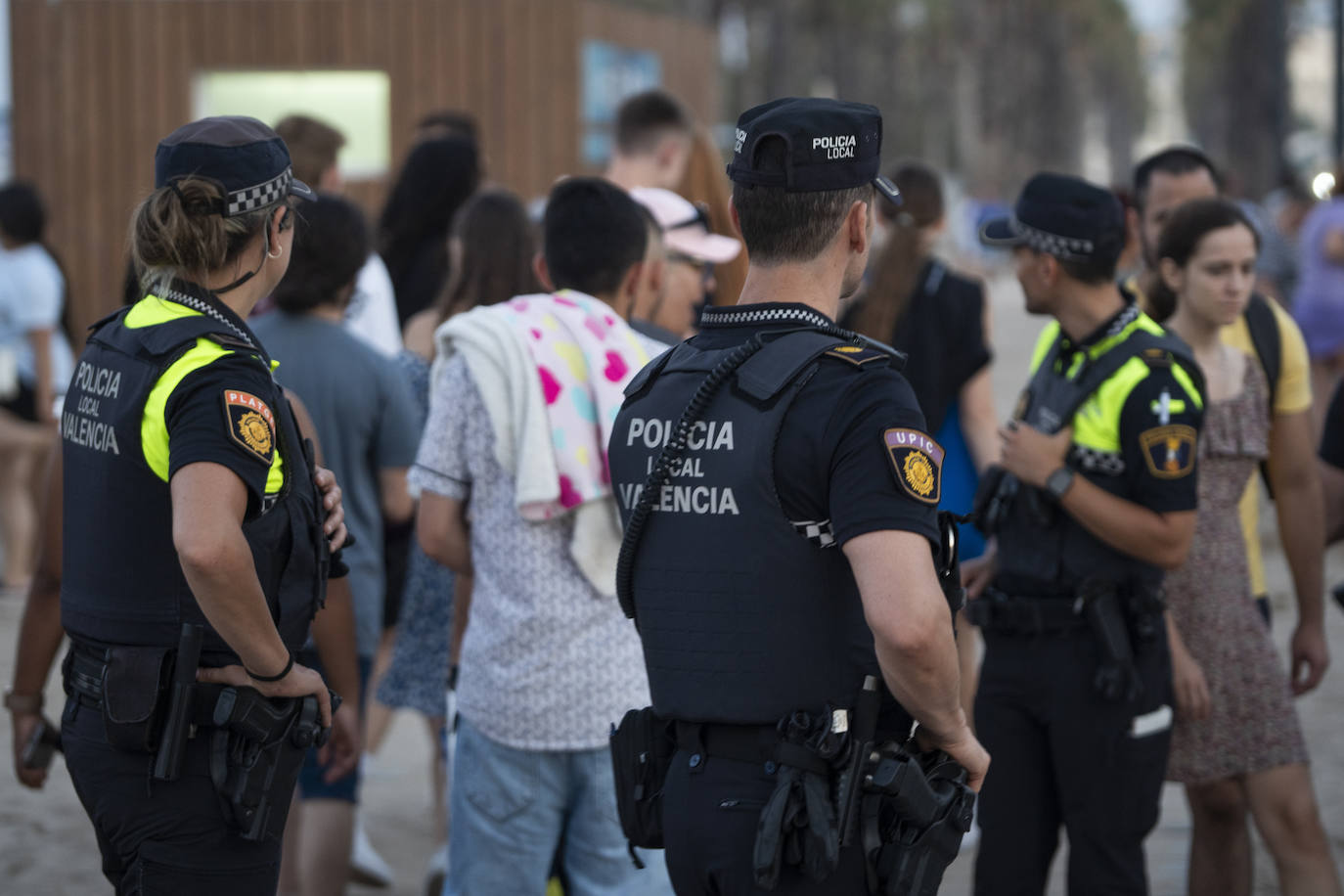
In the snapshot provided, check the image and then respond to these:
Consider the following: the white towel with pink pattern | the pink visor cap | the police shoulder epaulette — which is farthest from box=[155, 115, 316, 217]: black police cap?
the pink visor cap

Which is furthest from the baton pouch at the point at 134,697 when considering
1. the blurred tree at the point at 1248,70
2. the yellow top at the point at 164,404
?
the blurred tree at the point at 1248,70

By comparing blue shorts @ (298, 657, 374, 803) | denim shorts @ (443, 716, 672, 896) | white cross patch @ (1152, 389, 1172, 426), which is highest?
white cross patch @ (1152, 389, 1172, 426)

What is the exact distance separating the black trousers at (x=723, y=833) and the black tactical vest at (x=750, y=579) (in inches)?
3.5

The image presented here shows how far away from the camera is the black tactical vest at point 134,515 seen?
2.71m

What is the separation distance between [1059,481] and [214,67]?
11239mm

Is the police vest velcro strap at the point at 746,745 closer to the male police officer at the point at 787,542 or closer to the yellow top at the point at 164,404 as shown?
the male police officer at the point at 787,542

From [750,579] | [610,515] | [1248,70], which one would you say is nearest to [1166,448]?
[610,515]

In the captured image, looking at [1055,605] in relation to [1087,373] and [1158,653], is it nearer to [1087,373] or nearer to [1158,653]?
[1158,653]

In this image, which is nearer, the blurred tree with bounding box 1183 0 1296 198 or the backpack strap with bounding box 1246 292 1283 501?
the backpack strap with bounding box 1246 292 1283 501

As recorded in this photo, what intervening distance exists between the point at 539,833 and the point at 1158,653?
4.80ft

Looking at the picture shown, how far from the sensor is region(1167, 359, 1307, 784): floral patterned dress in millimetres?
3900

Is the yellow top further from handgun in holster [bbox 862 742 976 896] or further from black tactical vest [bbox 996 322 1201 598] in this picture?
black tactical vest [bbox 996 322 1201 598]

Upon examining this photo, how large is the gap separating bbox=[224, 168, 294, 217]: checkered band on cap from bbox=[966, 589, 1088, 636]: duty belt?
184cm

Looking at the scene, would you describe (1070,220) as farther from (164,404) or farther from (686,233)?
(164,404)
